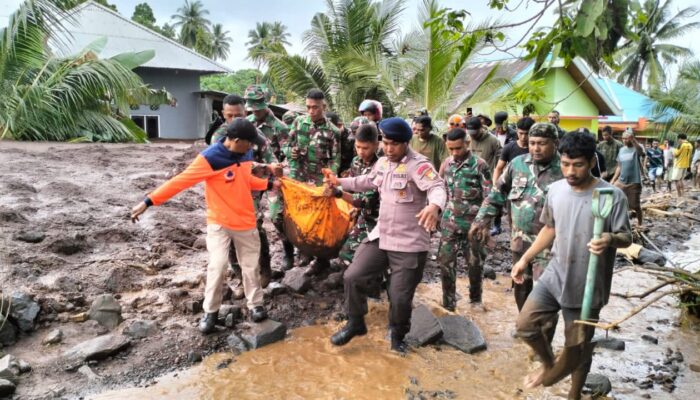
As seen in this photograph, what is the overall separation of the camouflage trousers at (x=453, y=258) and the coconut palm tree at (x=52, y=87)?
415 inches

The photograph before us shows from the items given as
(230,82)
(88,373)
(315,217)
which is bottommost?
(88,373)

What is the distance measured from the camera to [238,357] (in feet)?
13.4

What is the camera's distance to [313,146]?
17.7 ft

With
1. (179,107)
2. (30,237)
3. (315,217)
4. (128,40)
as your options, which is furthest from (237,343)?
(128,40)

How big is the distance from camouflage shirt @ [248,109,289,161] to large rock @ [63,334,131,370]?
2442 mm

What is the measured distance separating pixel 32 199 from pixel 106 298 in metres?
4.04

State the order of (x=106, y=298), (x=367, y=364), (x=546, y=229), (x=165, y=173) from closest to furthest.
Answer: (x=546, y=229) → (x=367, y=364) → (x=106, y=298) → (x=165, y=173)

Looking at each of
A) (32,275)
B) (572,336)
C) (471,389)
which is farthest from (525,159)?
(32,275)

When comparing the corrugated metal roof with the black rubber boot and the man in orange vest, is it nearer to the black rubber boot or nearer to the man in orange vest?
the man in orange vest

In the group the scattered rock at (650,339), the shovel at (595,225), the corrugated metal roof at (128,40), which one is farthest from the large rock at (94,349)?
the corrugated metal roof at (128,40)

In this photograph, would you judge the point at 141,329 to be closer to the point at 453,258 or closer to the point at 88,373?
the point at 88,373

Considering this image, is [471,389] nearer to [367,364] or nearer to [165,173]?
[367,364]

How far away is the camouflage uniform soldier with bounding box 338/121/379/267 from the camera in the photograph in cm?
430

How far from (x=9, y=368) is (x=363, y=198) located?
2942 millimetres
